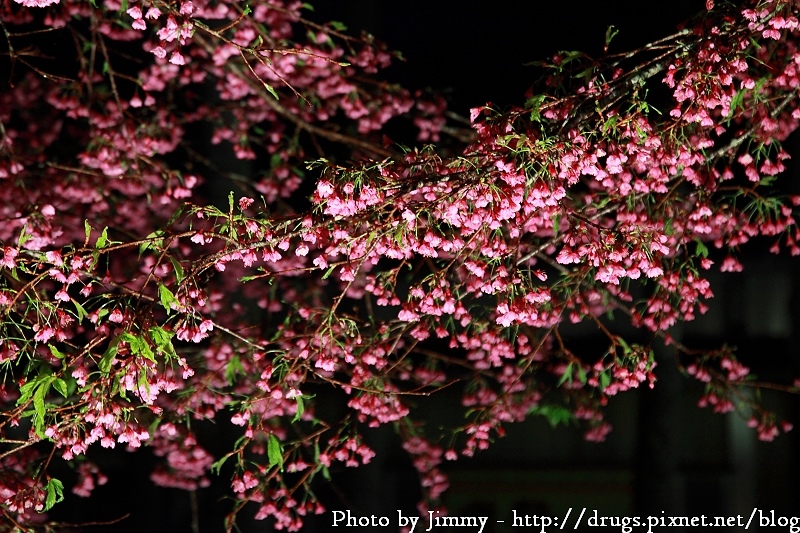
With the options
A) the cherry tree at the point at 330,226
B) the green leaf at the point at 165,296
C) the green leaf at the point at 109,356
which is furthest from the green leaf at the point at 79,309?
the green leaf at the point at 165,296

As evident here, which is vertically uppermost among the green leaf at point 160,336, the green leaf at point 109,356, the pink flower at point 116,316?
the pink flower at point 116,316

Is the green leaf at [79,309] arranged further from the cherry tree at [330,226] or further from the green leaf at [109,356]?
the green leaf at [109,356]

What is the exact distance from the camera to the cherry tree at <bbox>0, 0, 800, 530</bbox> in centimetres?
275

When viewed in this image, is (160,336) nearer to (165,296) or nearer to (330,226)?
(165,296)

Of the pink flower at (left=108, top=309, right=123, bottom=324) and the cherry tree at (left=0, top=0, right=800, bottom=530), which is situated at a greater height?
the cherry tree at (left=0, top=0, right=800, bottom=530)

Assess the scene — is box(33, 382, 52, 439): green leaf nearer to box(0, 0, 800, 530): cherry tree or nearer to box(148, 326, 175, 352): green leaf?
box(0, 0, 800, 530): cherry tree

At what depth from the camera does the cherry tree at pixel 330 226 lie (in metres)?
2.75

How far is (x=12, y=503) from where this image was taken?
294 cm

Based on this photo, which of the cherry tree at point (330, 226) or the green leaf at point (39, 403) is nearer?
the green leaf at point (39, 403)

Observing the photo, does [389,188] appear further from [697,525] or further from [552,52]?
[697,525]

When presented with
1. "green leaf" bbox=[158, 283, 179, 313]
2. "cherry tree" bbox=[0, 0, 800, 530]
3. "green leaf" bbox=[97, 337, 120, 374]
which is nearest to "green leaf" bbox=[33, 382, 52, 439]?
"cherry tree" bbox=[0, 0, 800, 530]

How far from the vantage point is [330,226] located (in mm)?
2850

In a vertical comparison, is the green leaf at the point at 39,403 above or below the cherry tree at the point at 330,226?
below

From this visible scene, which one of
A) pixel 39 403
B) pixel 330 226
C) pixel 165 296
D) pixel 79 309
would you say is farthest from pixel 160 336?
pixel 330 226
